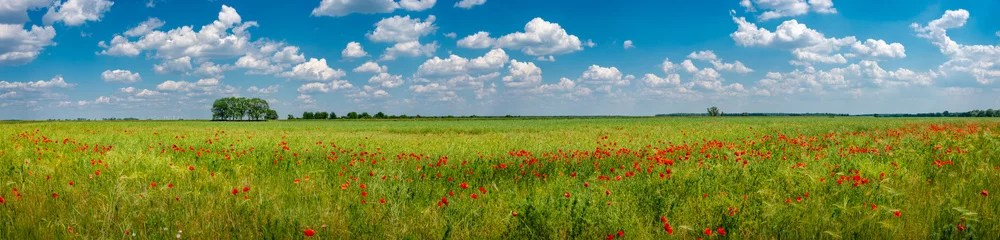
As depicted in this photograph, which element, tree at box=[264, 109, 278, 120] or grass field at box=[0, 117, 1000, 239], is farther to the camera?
tree at box=[264, 109, 278, 120]

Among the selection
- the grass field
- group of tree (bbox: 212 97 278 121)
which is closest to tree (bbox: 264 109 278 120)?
group of tree (bbox: 212 97 278 121)

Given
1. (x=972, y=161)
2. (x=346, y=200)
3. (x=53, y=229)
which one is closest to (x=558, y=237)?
(x=346, y=200)

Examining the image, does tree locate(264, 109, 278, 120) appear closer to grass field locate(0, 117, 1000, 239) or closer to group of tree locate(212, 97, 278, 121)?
→ group of tree locate(212, 97, 278, 121)

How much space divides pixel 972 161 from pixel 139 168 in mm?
13874

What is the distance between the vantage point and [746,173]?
666 cm

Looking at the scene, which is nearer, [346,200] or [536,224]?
[536,224]

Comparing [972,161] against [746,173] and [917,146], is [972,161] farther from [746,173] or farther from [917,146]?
[746,173]

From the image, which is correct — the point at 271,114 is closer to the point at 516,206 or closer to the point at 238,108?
the point at 238,108

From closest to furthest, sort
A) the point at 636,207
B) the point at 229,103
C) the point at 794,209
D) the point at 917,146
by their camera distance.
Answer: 1. the point at 794,209
2. the point at 636,207
3. the point at 917,146
4. the point at 229,103

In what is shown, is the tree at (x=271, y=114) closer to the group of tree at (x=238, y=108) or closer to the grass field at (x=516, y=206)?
the group of tree at (x=238, y=108)

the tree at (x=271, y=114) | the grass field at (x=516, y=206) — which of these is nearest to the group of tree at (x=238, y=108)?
the tree at (x=271, y=114)

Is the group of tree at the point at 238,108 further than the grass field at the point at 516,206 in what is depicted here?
Yes

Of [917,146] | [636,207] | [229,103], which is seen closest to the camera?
[636,207]

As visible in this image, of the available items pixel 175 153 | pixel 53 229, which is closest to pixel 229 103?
pixel 175 153
